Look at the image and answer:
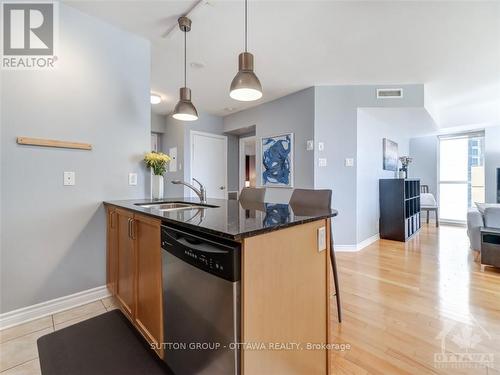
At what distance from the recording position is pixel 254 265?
36.3 inches

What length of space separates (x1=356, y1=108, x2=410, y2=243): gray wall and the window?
206 centimetres

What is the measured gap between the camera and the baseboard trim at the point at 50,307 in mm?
1781

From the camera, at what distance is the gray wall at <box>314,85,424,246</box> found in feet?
12.0

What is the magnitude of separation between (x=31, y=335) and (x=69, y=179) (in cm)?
116

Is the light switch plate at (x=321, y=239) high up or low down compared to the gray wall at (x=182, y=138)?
down

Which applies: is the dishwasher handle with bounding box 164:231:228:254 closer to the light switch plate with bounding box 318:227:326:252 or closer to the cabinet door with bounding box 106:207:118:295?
the light switch plate with bounding box 318:227:326:252

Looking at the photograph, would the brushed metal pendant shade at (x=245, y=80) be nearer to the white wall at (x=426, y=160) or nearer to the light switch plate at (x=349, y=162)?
the light switch plate at (x=349, y=162)

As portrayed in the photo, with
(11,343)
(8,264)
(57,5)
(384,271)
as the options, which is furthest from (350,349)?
(57,5)

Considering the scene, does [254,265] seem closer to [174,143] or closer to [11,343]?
[11,343]

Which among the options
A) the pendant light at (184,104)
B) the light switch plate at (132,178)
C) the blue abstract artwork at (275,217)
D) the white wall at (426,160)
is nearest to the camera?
the blue abstract artwork at (275,217)

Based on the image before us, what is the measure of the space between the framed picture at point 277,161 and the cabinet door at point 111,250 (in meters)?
2.71

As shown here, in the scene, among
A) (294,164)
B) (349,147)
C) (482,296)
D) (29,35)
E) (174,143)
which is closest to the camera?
(29,35)

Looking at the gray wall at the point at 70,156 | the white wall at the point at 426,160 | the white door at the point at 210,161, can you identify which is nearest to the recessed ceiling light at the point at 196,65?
the gray wall at the point at 70,156

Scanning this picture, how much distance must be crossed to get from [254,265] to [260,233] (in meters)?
0.12
